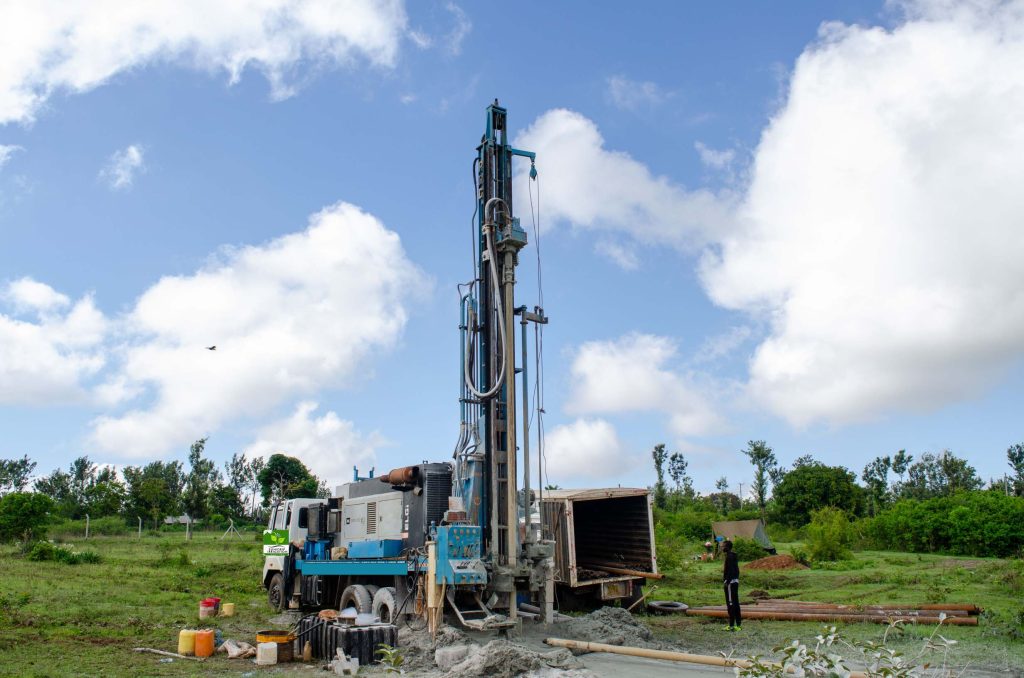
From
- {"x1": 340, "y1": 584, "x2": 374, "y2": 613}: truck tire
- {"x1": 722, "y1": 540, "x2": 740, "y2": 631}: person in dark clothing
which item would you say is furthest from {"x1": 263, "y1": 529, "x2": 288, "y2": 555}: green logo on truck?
{"x1": 722, "y1": 540, "x2": 740, "y2": 631}: person in dark clothing

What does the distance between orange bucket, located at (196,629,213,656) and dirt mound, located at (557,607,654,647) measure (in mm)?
5923

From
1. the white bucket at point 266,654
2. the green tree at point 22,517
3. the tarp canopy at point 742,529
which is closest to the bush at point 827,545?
the tarp canopy at point 742,529

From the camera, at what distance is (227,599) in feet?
73.2

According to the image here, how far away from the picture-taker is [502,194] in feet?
48.0

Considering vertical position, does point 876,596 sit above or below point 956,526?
below

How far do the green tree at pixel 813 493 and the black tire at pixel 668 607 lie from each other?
137ft

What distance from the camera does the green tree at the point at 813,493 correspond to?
55.7 meters

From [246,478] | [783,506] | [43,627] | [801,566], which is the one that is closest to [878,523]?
[801,566]

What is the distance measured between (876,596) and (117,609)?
59.4 ft

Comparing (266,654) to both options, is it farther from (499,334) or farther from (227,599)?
(227,599)

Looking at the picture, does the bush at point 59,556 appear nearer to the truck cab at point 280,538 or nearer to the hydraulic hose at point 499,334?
the truck cab at point 280,538

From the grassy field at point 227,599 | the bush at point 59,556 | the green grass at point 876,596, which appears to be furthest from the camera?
the bush at point 59,556

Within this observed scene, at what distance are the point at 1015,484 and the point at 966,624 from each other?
67.4 metres

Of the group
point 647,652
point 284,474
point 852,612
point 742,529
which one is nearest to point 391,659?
point 647,652
